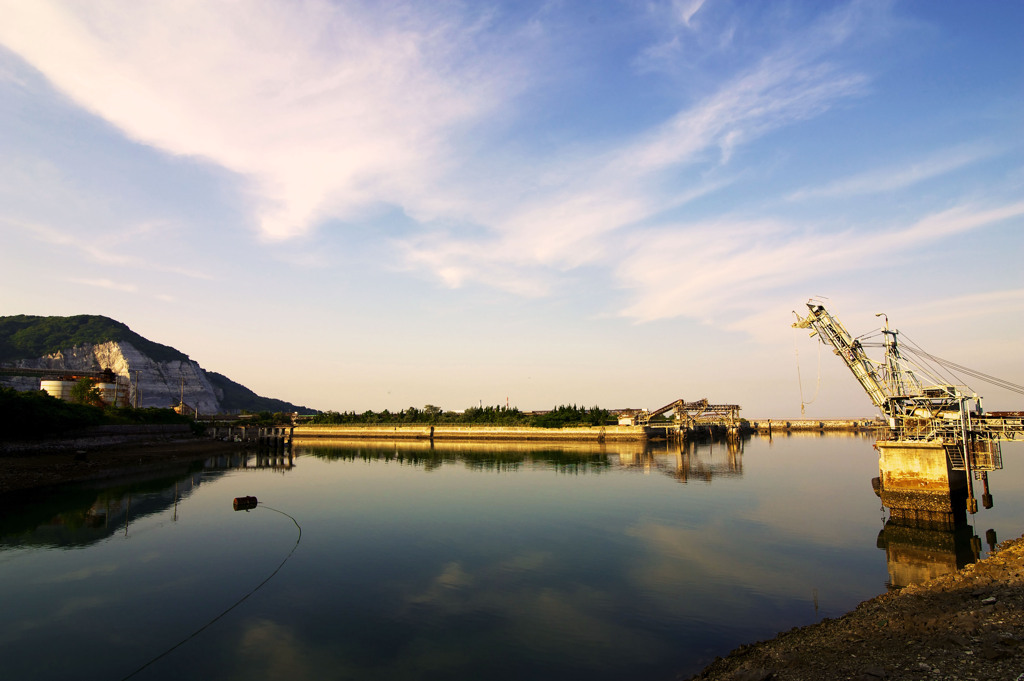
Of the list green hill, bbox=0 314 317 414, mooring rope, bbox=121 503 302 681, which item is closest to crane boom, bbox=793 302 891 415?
mooring rope, bbox=121 503 302 681

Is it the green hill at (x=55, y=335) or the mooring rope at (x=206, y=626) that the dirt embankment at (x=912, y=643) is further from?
the green hill at (x=55, y=335)

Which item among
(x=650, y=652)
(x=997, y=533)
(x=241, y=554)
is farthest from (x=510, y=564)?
(x=997, y=533)

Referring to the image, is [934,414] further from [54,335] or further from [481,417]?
[54,335]

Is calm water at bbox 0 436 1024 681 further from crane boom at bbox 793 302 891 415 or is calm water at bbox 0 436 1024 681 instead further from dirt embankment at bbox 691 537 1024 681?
crane boom at bbox 793 302 891 415

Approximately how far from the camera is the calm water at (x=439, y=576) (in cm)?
1319

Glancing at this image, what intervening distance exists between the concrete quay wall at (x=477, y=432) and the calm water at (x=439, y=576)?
174 feet

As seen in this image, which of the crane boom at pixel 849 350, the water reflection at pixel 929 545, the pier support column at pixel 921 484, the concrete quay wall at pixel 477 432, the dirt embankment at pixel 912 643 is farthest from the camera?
the concrete quay wall at pixel 477 432

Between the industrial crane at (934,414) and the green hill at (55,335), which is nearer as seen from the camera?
the industrial crane at (934,414)

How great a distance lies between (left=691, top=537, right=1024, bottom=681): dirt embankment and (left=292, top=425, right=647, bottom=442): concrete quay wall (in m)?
79.6

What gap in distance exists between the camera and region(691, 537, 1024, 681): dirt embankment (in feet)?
30.7

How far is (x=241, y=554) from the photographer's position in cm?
2309

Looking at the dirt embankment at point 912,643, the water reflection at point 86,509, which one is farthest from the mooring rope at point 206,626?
the dirt embankment at point 912,643

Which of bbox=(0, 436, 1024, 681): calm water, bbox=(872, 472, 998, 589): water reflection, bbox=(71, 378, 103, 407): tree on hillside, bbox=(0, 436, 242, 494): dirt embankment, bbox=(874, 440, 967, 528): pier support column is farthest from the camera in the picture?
bbox=(71, 378, 103, 407): tree on hillside

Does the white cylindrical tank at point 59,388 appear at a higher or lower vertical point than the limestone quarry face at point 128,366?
lower
